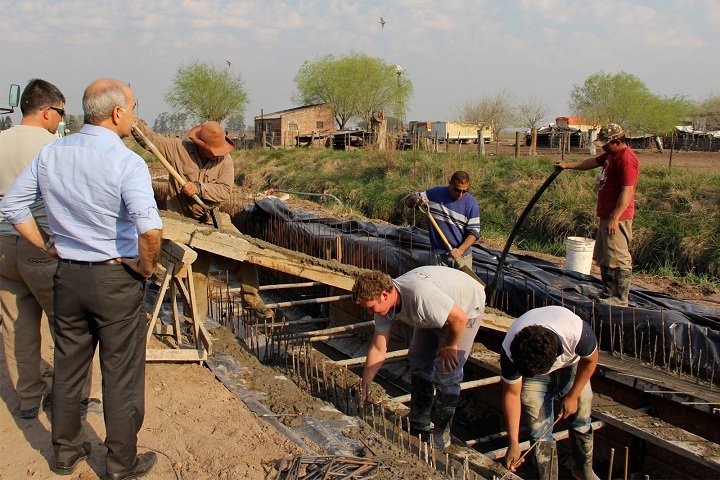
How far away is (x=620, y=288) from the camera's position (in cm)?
504

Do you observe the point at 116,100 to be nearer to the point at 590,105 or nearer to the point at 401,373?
the point at 401,373

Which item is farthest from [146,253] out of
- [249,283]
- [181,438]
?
[249,283]

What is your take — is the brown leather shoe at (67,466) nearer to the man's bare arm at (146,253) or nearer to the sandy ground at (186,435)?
the sandy ground at (186,435)

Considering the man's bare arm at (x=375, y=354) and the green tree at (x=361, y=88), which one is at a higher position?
the green tree at (x=361, y=88)

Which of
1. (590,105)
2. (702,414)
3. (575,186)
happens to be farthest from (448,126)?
(702,414)

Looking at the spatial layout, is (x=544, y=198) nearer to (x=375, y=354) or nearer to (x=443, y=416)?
(x=443, y=416)

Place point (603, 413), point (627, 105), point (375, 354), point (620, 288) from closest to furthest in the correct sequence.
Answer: point (375, 354) → point (603, 413) → point (620, 288) → point (627, 105)

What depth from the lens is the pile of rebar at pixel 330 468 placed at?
2.53 m

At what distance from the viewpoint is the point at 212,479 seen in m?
2.61

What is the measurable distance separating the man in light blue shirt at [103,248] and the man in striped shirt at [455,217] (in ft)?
10.4

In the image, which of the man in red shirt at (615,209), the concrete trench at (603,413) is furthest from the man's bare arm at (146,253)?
the man in red shirt at (615,209)

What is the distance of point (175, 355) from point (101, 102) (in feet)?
6.81

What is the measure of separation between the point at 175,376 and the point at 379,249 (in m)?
3.64

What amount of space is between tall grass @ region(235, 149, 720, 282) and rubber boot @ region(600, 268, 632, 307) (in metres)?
2.98
